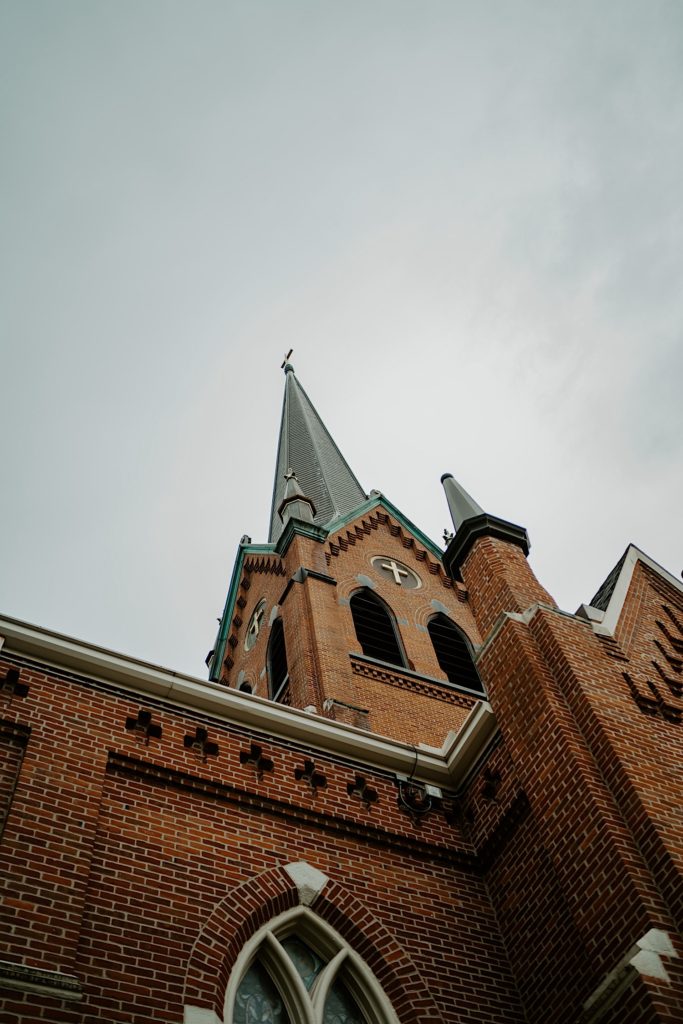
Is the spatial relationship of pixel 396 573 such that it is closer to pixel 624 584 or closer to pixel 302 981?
pixel 624 584

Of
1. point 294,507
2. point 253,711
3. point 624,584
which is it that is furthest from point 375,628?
point 253,711

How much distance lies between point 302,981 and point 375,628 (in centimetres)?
1418

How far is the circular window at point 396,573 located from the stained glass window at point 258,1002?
16.8 metres

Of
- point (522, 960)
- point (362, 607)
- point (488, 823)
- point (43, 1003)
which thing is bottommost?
point (43, 1003)

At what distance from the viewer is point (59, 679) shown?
9273mm

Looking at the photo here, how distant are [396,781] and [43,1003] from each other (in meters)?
4.72

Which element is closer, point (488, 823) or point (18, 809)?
point (18, 809)

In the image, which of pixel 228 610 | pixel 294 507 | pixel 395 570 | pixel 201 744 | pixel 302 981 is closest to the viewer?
pixel 302 981

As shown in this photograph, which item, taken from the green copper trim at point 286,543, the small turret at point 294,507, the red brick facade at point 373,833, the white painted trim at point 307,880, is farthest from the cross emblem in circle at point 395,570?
the white painted trim at point 307,880

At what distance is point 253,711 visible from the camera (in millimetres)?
9945

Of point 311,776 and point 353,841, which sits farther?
point 311,776

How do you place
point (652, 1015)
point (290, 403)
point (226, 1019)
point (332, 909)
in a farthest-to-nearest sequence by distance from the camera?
point (290, 403), point (332, 909), point (226, 1019), point (652, 1015)

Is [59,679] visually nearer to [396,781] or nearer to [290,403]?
[396,781]

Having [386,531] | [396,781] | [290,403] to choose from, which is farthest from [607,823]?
[290,403]
